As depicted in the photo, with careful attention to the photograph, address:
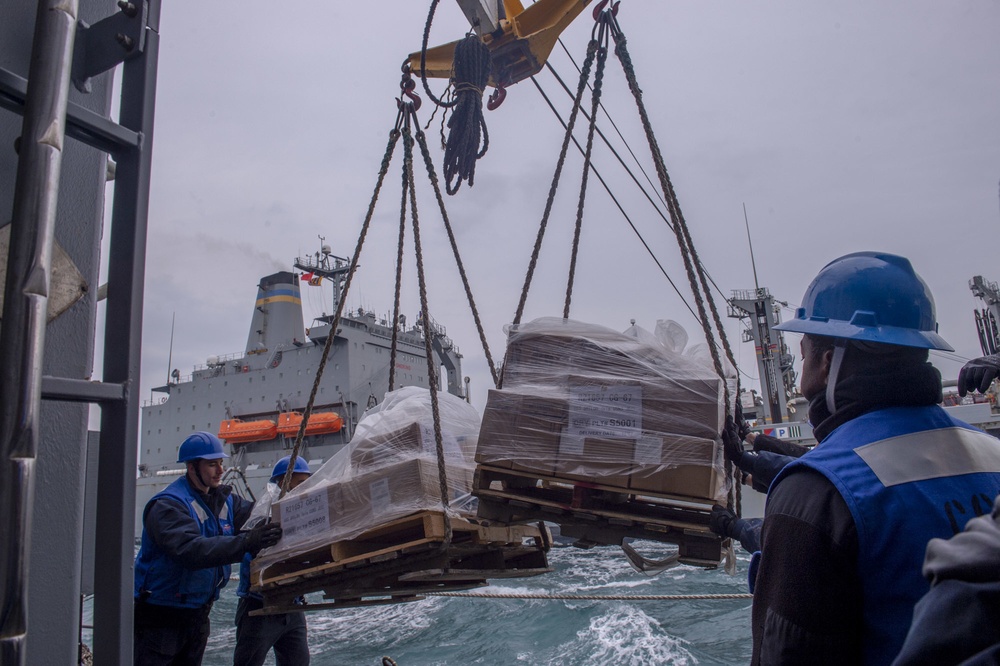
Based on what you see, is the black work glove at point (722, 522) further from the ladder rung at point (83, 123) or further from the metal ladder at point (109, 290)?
the ladder rung at point (83, 123)

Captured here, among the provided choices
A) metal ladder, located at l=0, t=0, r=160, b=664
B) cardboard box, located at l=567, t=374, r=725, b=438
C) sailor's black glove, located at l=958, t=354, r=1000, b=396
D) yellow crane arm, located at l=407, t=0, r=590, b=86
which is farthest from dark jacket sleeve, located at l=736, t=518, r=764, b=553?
yellow crane arm, located at l=407, t=0, r=590, b=86

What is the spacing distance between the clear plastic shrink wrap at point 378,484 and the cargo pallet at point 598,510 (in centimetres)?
27

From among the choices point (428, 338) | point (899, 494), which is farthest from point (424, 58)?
point (899, 494)

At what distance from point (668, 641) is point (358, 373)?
18178 millimetres

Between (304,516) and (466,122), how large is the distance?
235cm

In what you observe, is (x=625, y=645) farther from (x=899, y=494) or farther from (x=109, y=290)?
(x=109, y=290)

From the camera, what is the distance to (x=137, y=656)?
11.8 ft

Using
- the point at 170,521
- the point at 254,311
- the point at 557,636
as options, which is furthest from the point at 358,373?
the point at 170,521

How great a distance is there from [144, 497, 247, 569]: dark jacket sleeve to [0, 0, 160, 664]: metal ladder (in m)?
2.19

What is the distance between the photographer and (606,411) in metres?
2.86

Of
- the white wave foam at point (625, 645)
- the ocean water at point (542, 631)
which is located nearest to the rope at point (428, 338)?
the ocean water at point (542, 631)

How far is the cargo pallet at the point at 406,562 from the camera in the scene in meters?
3.05

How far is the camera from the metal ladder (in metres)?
1.01

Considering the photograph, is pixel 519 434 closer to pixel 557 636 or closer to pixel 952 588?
pixel 952 588
